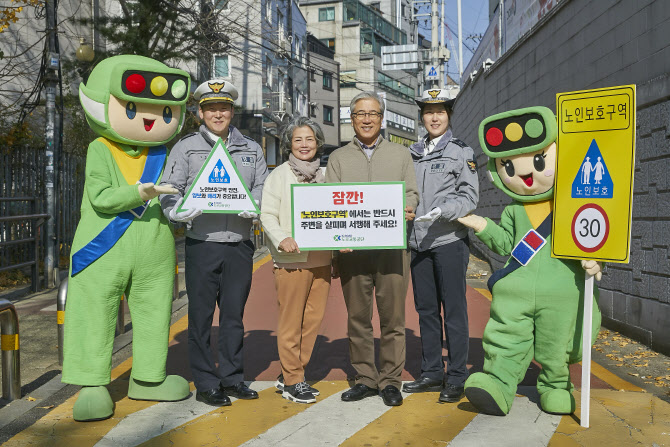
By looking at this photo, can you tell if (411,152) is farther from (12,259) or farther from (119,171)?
(12,259)

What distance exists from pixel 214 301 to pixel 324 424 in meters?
1.20

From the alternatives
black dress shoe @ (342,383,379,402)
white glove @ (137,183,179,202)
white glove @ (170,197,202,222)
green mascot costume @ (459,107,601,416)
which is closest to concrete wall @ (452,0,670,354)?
green mascot costume @ (459,107,601,416)

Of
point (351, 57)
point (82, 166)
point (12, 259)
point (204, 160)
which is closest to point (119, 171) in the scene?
point (204, 160)

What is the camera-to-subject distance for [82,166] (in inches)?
467

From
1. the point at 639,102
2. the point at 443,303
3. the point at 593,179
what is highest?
the point at 639,102

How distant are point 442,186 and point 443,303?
2.90ft

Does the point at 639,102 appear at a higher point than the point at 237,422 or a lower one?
higher

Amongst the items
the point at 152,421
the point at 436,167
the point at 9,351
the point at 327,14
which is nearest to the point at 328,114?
the point at 327,14

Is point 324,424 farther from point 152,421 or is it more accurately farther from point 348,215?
point 348,215

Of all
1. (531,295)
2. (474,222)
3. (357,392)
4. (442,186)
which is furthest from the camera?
(442,186)

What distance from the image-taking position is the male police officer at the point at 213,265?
14.9 feet

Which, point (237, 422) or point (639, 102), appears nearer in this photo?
point (237, 422)

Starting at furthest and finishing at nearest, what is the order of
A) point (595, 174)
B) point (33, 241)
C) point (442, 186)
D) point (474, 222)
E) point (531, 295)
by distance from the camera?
point (33, 241)
point (442, 186)
point (474, 222)
point (531, 295)
point (595, 174)

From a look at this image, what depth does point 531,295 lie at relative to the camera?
4.21m
